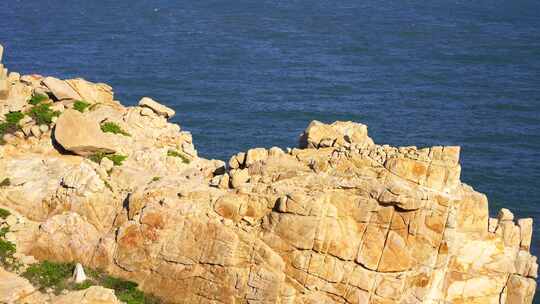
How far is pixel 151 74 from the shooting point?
351 ft

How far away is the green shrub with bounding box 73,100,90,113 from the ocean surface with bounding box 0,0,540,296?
31628 mm

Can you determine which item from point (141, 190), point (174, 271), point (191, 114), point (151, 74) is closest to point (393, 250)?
point (174, 271)

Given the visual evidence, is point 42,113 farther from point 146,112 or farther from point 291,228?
point 291,228

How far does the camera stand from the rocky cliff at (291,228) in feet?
122

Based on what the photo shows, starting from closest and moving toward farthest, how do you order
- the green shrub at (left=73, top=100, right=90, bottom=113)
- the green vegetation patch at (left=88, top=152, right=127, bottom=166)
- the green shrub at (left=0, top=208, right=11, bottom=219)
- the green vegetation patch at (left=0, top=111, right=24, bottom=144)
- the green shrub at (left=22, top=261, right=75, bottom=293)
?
the green shrub at (left=22, top=261, right=75, bottom=293) < the green shrub at (left=0, top=208, right=11, bottom=219) < the green vegetation patch at (left=88, top=152, right=127, bottom=166) < the green vegetation patch at (left=0, top=111, right=24, bottom=144) < the green shrub at (left=73, top=100, right=90, bottom=113)

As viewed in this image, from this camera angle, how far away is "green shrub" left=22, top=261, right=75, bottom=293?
123ft

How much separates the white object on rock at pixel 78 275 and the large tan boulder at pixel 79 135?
353 inches

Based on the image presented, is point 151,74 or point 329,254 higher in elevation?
point 329,254

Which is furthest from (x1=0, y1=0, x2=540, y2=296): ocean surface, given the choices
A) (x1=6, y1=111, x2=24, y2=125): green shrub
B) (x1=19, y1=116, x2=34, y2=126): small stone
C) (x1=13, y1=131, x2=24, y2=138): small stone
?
(x1=13, y1=131, x2=24, y2=138): small stone

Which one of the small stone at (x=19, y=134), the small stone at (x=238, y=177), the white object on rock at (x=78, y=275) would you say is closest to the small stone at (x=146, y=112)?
the small stone at (x=19, y=134)

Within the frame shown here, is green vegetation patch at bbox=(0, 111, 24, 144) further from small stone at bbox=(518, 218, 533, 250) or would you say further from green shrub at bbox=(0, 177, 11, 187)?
→ small stone at bbox=(518, 218, 533, 250)

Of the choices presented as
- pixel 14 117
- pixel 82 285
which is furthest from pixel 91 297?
pixel 14 117

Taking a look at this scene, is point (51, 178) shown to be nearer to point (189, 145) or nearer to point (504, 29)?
point (189, 145)

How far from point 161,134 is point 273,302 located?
17772 mm
